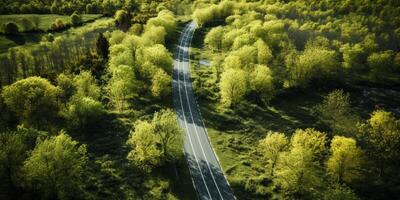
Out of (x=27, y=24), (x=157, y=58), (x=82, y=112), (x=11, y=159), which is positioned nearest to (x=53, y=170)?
(x=11, y=159)

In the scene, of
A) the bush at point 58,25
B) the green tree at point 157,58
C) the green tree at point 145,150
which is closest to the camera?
the green tree at point 145,150

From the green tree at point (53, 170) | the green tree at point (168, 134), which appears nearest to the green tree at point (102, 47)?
the green tree at point (168, 134)

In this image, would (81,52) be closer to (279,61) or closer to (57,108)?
(57,108)

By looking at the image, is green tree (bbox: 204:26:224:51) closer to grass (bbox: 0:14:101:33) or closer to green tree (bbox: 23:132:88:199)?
grass (bbox: 0:14:101:33)

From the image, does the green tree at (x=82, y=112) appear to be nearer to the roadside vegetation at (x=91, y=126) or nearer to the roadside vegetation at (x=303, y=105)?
the roadside vegetation at (x=91, y=126)

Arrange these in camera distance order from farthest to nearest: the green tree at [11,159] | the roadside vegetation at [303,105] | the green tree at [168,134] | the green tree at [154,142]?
the green tree at [168,134] → the green tree at [154,142] → the roadside vegetation at [303,105] → the green tree at [11,159]
